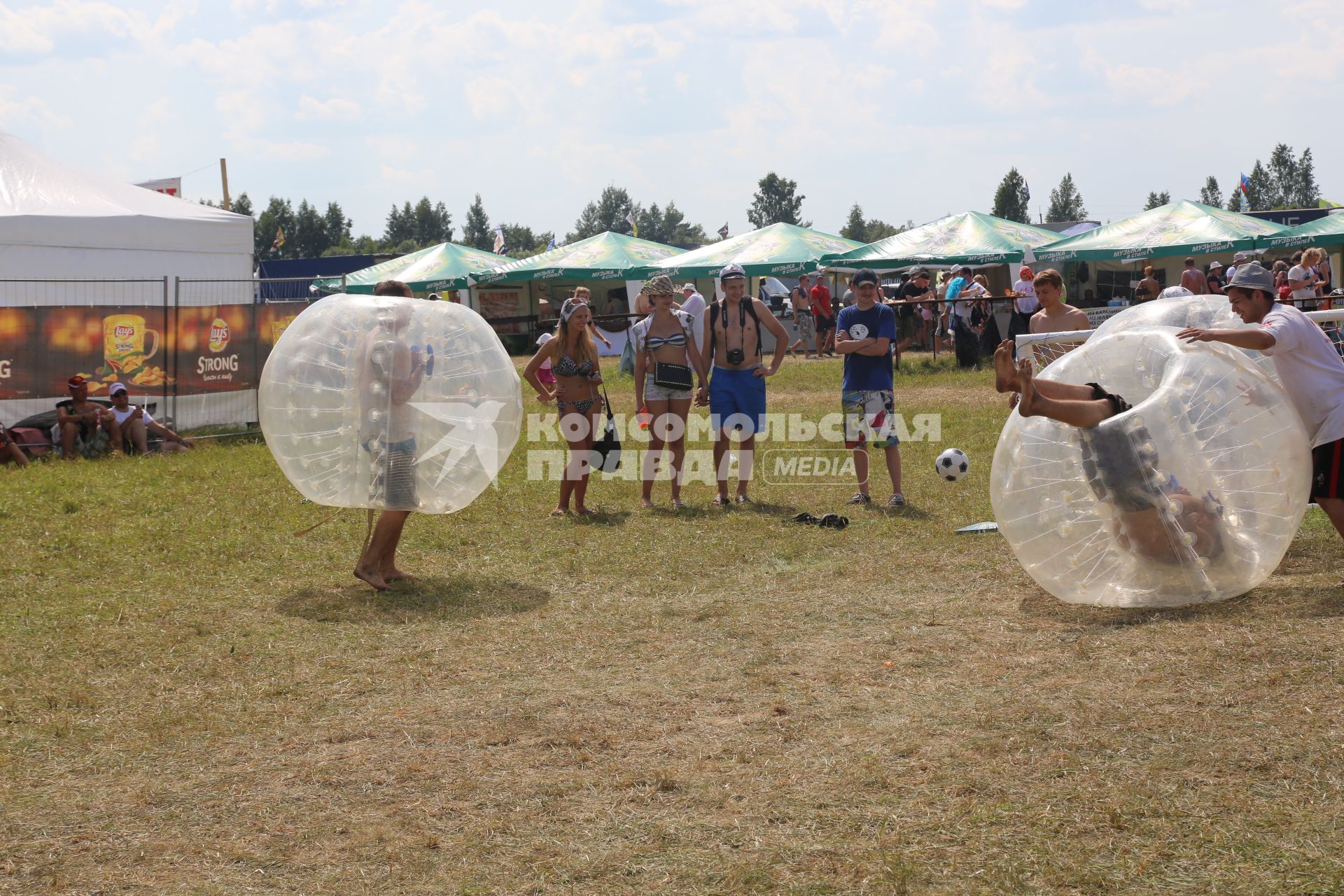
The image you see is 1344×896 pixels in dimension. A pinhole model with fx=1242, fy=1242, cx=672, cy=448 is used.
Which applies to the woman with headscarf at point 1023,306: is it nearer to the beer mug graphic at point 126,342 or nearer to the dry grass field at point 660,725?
the beer mug graphic at point 126,342

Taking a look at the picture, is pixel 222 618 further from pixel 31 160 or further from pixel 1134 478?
pixel 31 160

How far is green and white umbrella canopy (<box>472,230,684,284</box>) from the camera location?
32.5 m

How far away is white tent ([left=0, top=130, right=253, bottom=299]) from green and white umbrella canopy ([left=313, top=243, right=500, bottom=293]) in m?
14.9

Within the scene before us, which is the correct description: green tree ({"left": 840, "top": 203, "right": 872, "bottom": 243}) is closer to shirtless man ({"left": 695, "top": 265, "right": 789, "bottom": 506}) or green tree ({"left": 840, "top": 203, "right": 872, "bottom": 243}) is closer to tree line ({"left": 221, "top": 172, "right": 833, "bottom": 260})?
tree line ({"left": 221, "top": 172, "right": 833, "bottom": 260})

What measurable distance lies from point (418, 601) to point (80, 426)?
336 inches

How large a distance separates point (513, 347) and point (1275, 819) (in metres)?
31.2

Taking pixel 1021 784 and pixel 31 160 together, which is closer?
pixel 1021 784

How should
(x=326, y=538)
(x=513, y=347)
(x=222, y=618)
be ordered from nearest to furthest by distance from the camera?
(x=222, y=618), (x=326, y=538), (x=513, y=347)

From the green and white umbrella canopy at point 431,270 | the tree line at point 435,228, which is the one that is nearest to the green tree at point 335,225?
the tree line at point 435,228

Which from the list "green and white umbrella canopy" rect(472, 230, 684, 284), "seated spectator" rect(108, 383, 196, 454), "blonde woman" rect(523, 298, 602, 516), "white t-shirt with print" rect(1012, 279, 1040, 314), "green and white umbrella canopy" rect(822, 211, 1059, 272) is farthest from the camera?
"green and white umbrella canopy" rect(472, 230, 684, 284)

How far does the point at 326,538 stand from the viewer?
8930 millimetres

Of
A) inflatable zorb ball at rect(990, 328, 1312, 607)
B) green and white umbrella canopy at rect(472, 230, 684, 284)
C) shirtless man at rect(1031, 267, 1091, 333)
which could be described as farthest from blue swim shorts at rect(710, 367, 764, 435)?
green and white umbrella canopy at rect(472, 230, 684, 284)

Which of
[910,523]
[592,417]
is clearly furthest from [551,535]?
[910,523]

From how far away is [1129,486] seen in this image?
229 inches
